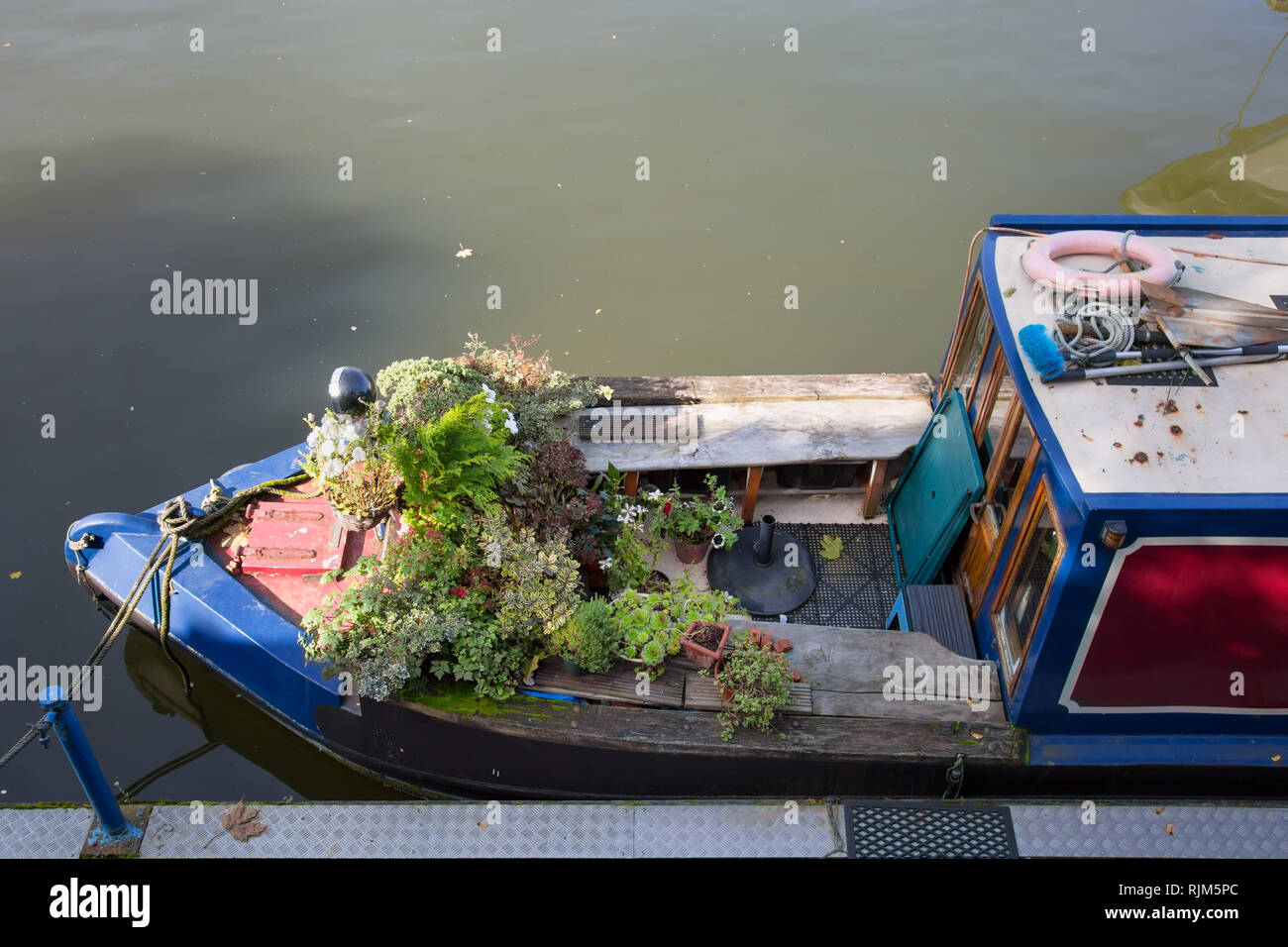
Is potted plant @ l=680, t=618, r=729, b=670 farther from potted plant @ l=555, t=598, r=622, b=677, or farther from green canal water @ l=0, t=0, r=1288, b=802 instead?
green canal water @ l=0, t=0, r=1288, b=802

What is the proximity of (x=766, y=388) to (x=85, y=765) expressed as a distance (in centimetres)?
434

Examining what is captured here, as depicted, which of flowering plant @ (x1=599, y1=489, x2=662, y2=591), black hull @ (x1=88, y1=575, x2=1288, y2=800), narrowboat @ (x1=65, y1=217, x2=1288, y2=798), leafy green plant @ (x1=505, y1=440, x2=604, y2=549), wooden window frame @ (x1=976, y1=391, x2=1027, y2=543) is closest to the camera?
narrowboat @ (x1=65, y1=217, x2=1288, y2=798)

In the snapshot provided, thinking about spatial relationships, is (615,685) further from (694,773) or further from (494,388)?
(494,388)

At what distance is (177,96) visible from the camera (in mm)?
11539

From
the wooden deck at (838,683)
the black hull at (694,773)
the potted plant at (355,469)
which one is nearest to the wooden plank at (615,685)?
the wooden deck at (838,683)

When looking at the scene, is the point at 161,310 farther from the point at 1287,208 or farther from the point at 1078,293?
the point at 1287,208

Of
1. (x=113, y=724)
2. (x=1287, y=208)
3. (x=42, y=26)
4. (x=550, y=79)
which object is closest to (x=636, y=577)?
(x=113, y=724)

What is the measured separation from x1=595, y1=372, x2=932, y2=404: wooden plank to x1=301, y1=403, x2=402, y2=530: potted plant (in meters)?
1.83

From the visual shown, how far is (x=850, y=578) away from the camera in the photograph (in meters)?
6.03

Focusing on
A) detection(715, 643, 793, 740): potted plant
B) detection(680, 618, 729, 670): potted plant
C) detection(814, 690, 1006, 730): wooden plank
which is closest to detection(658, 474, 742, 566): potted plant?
detection(680, 618, 729, 670): potted plant

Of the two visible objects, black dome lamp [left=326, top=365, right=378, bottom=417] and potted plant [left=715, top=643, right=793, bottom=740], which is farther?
black dome lamp [left=326, top=365, right=378, bottom=417]

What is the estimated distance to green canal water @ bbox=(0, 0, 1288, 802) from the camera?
306 inches

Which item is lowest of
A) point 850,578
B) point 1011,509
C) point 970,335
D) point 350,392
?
point 850,578

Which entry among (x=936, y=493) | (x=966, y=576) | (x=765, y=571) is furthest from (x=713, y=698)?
(x=936, y=493)
